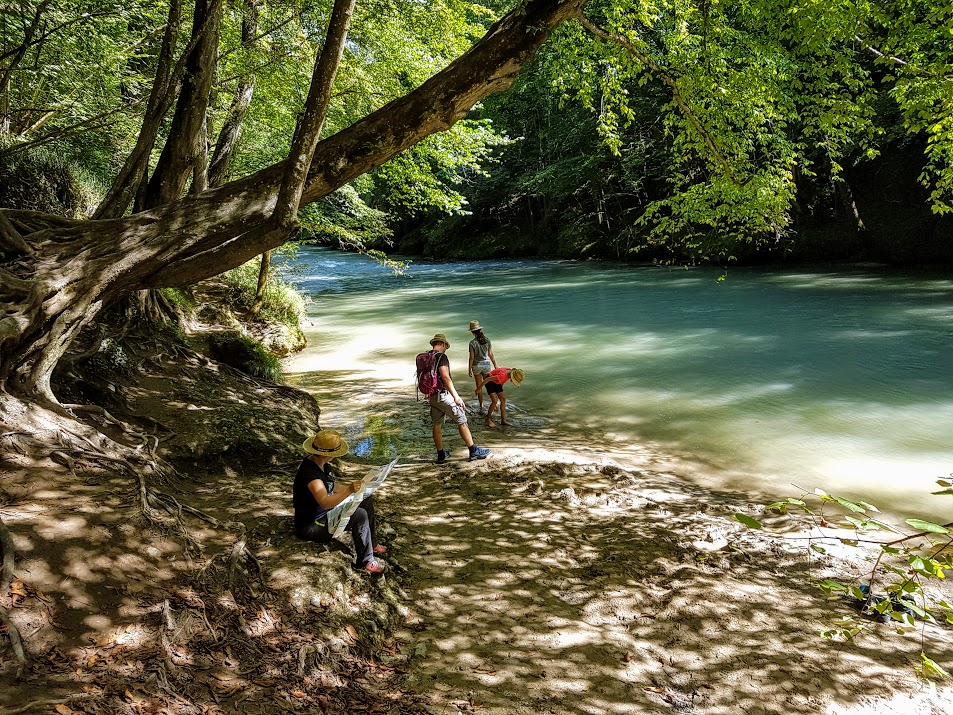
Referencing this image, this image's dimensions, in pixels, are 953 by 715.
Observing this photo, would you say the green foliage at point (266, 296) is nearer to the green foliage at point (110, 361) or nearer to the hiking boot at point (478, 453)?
the green foliage at point (110, 361)

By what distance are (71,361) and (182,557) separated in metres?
3.72

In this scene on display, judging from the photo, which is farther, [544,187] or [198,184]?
[544,187]

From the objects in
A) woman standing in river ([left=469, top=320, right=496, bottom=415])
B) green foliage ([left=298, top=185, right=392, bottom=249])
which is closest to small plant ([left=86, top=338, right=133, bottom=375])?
woman standing in river ([left=469, top=320, right=496, bottom=415])

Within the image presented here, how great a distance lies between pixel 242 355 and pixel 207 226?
5.80 meters

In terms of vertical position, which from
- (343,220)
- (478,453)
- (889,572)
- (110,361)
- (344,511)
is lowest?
(889,572)

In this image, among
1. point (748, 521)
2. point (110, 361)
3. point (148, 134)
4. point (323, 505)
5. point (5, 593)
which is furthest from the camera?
point (110, 361)

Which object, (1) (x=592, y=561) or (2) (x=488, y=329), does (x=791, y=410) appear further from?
(2) (x=488, y=329)

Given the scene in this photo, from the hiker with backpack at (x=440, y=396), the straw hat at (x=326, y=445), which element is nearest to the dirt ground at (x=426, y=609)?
the straw hat at (x=326, y=445)

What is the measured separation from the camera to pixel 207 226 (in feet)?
18.2

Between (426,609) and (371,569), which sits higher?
(371,569)

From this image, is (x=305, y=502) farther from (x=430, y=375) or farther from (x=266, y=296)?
(x=266, y=296)

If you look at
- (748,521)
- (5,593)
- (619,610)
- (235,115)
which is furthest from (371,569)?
(235,115)

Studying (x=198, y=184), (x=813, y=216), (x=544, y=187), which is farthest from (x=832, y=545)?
(x=544, y=187)

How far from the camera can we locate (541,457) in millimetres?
7551
